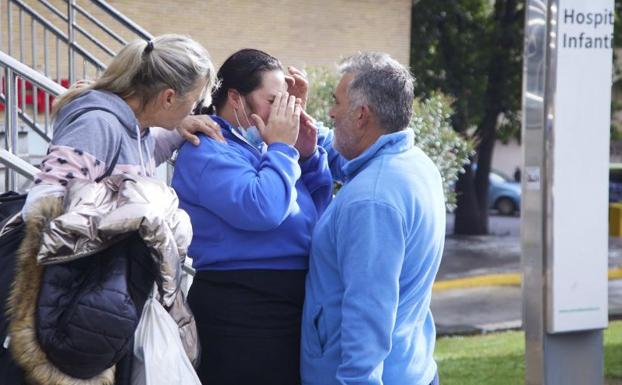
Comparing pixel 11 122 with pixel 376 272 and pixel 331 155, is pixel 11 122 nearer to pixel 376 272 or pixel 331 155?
pixel 331 155

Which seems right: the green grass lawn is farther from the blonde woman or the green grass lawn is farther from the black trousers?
the blonde woman

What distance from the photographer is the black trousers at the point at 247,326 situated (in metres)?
2.87

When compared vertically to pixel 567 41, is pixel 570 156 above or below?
below

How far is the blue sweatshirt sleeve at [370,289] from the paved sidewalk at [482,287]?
26.2 feet

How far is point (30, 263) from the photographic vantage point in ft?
8.03

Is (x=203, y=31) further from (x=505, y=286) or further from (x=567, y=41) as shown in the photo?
(x=567, y=41)

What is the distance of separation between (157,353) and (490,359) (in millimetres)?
6088

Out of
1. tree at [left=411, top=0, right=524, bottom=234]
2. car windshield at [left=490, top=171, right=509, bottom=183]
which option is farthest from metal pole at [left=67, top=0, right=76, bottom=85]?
car windshield at [left=490, top=171, right=509, bottom=183]

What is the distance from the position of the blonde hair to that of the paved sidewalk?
8.15 m

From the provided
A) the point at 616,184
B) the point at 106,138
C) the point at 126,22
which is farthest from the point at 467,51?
the point at 106,138

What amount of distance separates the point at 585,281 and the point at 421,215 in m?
2.80

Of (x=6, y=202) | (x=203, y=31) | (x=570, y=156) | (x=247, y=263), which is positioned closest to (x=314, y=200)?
(x=247, y=263)

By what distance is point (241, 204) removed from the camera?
274 cm

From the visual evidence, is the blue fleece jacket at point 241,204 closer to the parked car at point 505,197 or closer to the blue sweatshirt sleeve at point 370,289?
the blue sweatshirt sleeve at point 370,289
